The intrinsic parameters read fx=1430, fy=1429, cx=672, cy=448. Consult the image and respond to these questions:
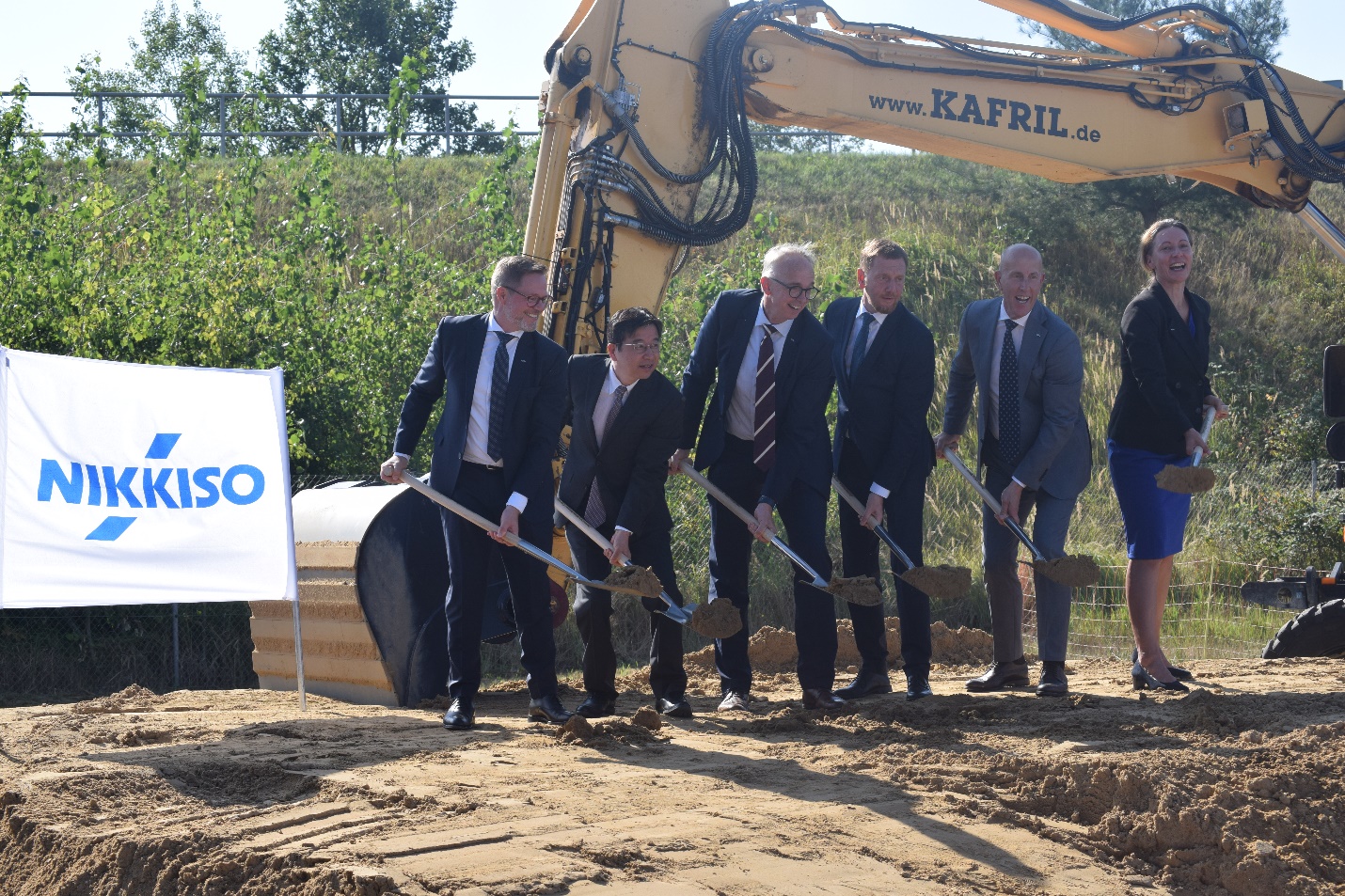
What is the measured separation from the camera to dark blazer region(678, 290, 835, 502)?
641 cm

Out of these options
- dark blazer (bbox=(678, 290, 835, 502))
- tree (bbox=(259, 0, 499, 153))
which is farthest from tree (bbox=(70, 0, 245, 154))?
dark blazer (bbox=(678, 290, 835, 502))

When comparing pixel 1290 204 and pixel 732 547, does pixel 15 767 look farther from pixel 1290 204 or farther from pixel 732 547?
pixel 1290 204

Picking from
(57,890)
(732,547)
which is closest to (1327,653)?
(732,547)

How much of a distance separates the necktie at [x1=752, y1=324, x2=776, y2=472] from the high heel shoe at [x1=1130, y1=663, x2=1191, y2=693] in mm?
2108

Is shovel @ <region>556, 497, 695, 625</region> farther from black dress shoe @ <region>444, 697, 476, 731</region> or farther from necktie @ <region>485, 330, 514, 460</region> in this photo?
black dress shoe @ <region>444, 697, 476, 731</region>

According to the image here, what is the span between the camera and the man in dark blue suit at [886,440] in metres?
6.73

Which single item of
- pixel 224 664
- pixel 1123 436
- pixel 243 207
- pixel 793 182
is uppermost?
pixel 793 182

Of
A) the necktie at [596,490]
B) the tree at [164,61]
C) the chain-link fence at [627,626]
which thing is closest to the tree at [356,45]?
the tree at [164,61]

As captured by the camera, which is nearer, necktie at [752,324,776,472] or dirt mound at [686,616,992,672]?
necktie at [752,324,776,472]

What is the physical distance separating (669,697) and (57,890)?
294 cm

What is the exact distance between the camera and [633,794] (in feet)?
14.9

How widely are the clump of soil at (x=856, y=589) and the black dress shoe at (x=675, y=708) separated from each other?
84 cm

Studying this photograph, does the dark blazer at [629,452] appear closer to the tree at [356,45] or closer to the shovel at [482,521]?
the shovel at [482,521]

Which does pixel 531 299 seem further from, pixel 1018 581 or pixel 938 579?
pixel 1018 581
